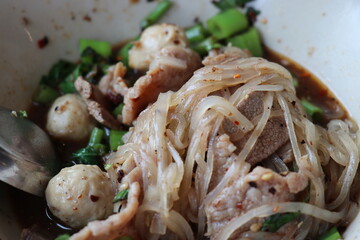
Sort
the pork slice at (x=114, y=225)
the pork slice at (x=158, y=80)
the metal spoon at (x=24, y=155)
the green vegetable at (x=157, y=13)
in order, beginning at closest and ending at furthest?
1. the pork slice at (x=114, y=225)
2. the metal spoon at (x=24, y=155)
3. the pork slice at (x=158, y=80)
4. the green vegetable at (x=157, y=13)

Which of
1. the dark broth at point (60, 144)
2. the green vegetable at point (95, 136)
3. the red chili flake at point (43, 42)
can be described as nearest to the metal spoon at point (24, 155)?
the dark broth at point (60, 144)

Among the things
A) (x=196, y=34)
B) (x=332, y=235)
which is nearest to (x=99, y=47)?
(x=196, y=34)

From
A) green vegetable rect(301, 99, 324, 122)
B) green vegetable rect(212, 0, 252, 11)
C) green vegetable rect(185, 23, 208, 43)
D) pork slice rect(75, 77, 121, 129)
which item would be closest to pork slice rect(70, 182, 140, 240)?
pork slice rect(75, 77, 121, 129)

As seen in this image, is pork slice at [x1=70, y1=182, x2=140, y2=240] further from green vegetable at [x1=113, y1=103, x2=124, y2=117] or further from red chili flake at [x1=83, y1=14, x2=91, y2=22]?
red chili flake at [x1=83, y1=14, x2=91, y2=22]

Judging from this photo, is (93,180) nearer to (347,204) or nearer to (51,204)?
(51,204)

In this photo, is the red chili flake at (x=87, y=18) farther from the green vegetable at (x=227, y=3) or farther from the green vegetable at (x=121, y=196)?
the green vegetable at (x=121, y=196)

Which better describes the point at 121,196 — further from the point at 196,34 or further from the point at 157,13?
the point at 157,13

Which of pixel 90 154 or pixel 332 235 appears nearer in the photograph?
pixel 332 235
